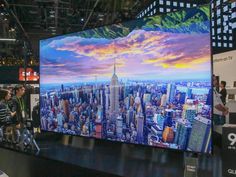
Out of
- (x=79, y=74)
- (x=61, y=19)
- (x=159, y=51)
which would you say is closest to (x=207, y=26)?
(x=159, y=51)

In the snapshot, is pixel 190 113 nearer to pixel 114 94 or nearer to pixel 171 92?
pixel 171 92

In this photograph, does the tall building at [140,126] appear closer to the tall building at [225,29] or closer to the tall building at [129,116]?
the tall building at [129,116]

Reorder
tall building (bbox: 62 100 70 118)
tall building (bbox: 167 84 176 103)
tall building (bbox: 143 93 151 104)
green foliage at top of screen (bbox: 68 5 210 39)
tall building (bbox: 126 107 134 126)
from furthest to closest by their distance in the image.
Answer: tall building (bbox: 62 100 70 118) < tall building (bbox: 126 107 134 126) < tall building (bbox: 143 93 151 104) < tall building (bbox: 167 84 176 103) < green foliage at top of screen (bbox: 68 5 210 39)

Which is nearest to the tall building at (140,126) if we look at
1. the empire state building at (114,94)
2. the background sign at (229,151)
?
the empire state building at (114,94)

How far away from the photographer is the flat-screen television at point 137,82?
2014 millimetres

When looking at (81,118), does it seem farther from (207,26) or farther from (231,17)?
(231,17)

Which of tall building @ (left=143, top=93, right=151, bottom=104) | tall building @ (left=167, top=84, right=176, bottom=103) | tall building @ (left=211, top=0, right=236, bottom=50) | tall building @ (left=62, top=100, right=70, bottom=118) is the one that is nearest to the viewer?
tall building @ (left=167, top=84, right=176, bottom=103)

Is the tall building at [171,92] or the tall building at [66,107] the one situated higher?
the tall building at [171,92]

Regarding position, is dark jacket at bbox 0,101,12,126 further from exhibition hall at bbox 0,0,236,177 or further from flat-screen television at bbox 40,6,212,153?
flat-screen television at bbox 40,6,212,153

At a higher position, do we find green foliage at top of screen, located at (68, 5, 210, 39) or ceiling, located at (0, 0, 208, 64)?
ceiling, located at (0, 0, 208, 64)

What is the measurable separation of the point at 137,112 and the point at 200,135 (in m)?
0.48

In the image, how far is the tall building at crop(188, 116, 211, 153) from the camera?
1.99 m

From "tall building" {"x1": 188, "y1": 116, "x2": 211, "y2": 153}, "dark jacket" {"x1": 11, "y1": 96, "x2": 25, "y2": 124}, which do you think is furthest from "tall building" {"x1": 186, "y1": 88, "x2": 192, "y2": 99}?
"dark jacket" {"x1": 11, "y1": 96, "x2": 25, "y2": 124}

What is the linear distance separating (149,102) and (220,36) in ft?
38.3
